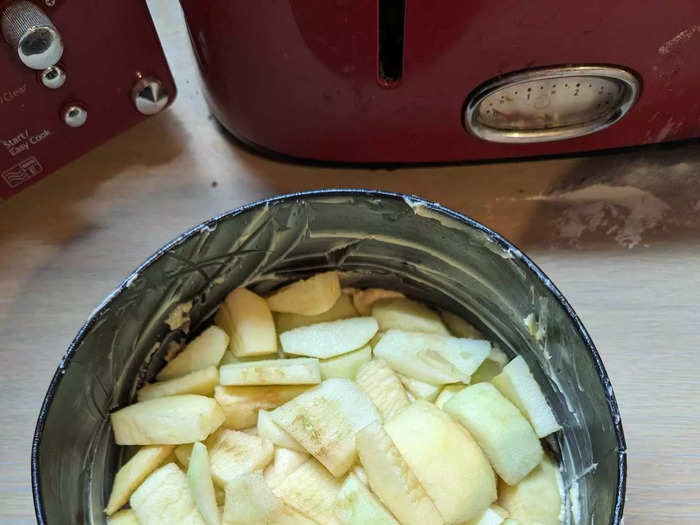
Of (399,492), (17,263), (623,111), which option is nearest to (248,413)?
(399,492)

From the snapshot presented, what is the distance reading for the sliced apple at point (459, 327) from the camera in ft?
2.10

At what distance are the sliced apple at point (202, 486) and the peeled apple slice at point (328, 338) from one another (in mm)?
113

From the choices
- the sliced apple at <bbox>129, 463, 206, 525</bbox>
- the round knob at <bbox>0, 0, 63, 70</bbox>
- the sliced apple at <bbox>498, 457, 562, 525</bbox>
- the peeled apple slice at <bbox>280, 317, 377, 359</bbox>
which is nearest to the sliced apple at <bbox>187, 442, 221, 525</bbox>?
the sliced apple at <bbox>129, 463, 206, 525</bbox>

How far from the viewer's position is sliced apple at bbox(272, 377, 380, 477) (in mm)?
553

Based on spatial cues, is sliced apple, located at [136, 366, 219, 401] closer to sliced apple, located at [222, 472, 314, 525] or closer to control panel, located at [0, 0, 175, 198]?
sliced apple, located at [222, 472, 314, 525]

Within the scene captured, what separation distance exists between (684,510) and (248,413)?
0.38 meters

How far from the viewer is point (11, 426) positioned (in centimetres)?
64

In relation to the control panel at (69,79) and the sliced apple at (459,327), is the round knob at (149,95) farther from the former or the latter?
the sliced apple at (459,327)

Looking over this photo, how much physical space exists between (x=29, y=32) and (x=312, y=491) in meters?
0.42

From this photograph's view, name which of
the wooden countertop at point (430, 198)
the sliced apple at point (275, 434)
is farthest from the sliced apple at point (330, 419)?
the wooden countertop at point (430, 198)

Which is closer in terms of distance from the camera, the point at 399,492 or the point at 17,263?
the point at 399,492

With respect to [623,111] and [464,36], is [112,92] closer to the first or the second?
[464,36]

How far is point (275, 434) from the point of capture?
0.58 metres

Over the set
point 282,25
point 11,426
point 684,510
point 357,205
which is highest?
point 282,25
